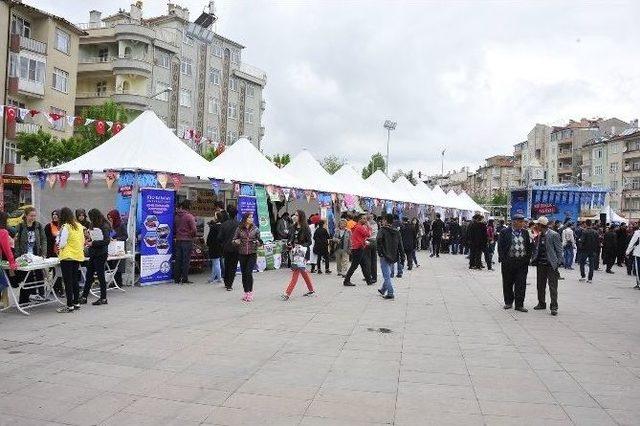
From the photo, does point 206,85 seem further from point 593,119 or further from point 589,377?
point 593,119

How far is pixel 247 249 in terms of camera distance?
1046 cm

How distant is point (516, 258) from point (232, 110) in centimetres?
5057

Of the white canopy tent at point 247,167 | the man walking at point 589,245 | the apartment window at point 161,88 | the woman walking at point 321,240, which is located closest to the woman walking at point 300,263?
the woman walking at point 321,240

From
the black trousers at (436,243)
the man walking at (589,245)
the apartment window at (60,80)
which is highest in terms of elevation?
the apartment window at (60,80)

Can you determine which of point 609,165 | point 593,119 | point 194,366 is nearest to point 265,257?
point 194,366

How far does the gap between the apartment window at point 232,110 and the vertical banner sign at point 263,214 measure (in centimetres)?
4257

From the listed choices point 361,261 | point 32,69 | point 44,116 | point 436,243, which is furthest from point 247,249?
point 32,69

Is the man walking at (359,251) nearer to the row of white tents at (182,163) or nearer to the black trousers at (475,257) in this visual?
the row of white tents at (182,163)

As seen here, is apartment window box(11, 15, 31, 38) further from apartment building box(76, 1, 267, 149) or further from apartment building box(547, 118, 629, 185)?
apartment building box(547, 118, 629, 185)

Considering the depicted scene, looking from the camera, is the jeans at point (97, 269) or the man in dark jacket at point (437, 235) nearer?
the jeans at point (97, 269)

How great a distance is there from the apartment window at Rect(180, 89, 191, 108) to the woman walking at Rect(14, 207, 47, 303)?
139 feet

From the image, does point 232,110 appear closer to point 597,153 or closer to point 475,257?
point 475,257

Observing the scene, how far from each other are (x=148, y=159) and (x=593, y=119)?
8921 cm

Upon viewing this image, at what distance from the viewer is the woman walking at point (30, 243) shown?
959 centimetres
